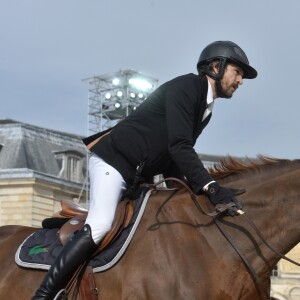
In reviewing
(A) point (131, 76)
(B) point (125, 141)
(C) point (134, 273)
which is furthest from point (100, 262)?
(A) point (131, 76)

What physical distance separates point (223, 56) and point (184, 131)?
2.81 ft

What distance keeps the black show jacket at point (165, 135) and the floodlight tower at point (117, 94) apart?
4807 cm

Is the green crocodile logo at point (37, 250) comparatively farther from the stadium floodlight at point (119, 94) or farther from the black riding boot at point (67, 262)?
the stadium floodlight at point (119, 94)

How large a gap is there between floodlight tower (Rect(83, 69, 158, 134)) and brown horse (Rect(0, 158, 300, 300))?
4841 centimetres

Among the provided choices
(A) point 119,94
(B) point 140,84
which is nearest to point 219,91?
(A) point 119,94

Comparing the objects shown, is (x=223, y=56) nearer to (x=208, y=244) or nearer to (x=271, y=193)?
(x=271, y=193)

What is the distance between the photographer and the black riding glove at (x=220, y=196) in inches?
302

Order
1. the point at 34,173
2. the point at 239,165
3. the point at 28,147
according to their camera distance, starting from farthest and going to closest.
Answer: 1. the point at 28,147
2. the point at 34,173
3. the point at 239,165

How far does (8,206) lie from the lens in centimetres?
5194

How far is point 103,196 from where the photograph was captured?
7.99 meters

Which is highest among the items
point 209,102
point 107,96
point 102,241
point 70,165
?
point 107,96

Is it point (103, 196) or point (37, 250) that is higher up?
point (103, 196)

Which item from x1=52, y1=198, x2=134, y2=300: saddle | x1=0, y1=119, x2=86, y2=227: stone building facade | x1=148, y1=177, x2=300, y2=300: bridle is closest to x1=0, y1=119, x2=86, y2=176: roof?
x1=0, y1=119, x2=86, y2=227: stone building facade

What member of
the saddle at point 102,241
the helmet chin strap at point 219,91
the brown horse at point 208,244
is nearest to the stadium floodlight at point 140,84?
the helmet chin strap at point 219,91
